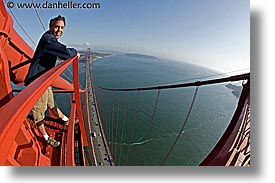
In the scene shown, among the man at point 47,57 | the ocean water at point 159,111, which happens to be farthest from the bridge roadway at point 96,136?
the man at point 47,57

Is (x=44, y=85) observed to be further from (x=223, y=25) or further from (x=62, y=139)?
(x=223, y=25)

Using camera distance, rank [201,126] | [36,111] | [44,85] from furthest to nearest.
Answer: [201,126], [36,111], [44,85]

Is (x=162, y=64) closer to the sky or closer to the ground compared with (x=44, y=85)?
closer to the sky

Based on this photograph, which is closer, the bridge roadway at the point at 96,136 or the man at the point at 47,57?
the man at the point at 47,57

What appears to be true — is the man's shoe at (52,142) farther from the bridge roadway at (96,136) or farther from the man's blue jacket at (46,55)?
the man's blue jacket at (46,55)

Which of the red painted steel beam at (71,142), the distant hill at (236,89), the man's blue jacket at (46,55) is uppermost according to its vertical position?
the man's blue jacket at (46,55)

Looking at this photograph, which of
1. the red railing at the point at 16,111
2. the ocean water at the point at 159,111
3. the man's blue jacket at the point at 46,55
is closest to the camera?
the red railing at the point at 16,111

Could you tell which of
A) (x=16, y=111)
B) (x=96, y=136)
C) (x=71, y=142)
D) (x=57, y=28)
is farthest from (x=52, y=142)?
(x=16, y=111)

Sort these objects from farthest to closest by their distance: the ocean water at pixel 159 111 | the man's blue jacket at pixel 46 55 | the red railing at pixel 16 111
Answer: the ocean water at pixel 159 111 → the man's blue jacket at pixel 46 55 → the red railing at pixel 16 111
